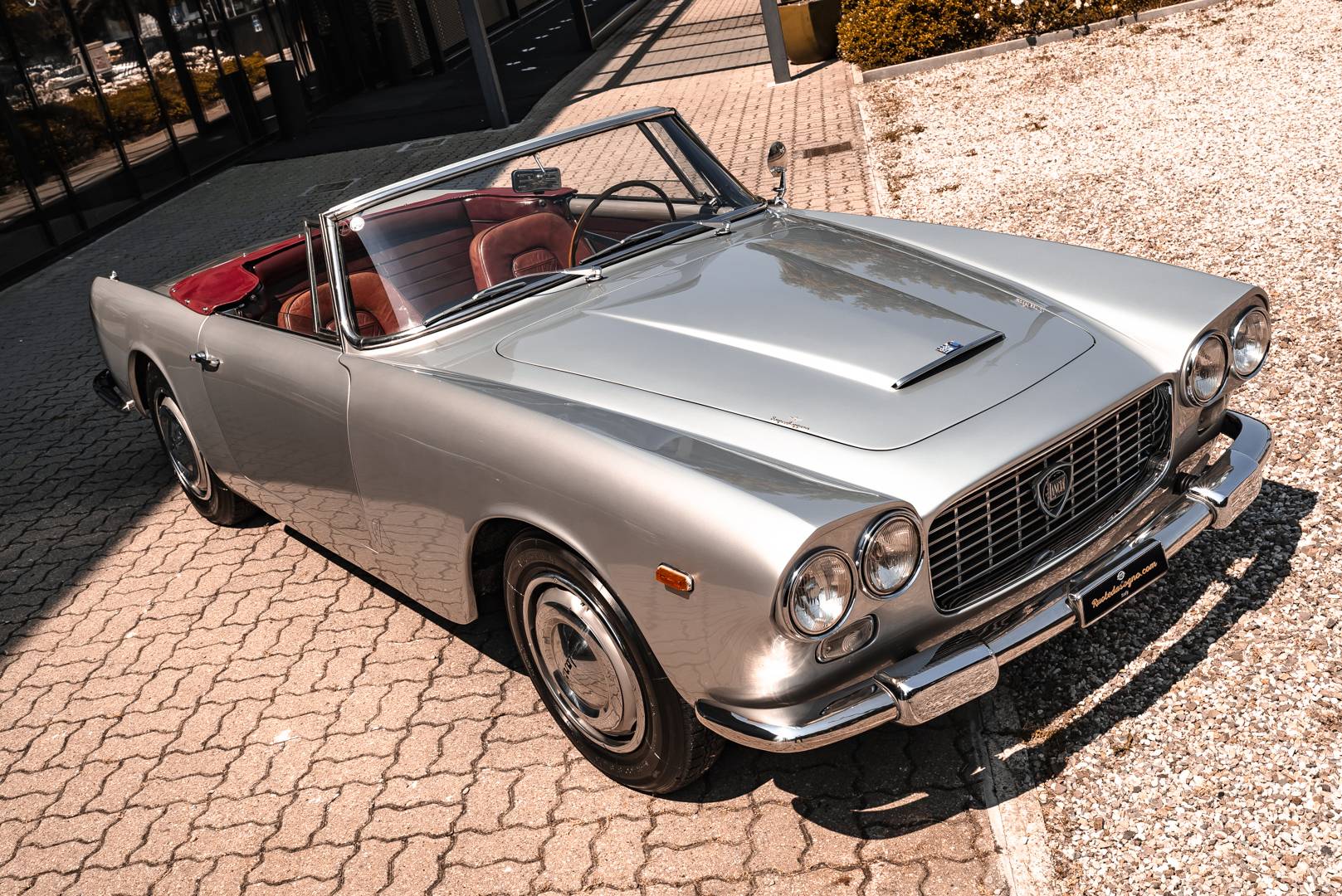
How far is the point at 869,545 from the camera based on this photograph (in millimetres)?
2521

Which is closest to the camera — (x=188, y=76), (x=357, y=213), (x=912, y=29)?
(x=357, y=213)

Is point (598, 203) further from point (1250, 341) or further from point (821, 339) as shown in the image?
point (1250, 341)

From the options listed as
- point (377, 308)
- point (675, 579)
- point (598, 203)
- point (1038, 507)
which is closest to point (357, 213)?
point (377, 308)

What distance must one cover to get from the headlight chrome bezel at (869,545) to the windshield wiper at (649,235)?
1768mm

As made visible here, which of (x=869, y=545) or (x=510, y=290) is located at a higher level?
(x=510, y=290)

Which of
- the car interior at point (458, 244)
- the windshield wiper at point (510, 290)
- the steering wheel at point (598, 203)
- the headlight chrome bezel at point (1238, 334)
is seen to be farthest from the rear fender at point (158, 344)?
the headlight chrome bezel at point (1238, 334)

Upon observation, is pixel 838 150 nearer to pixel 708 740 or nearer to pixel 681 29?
pixel 708 740

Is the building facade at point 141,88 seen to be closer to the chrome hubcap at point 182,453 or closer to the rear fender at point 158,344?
the rear fender at point 158,344

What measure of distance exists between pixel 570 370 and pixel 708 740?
1.10 m

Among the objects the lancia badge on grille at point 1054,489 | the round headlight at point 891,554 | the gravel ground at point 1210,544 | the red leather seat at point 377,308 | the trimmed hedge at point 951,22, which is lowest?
the gravel ground at point 1210,544

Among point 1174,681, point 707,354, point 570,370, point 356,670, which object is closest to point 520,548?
point 570,370

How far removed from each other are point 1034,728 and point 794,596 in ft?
3.75

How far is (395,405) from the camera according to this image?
3439 mm

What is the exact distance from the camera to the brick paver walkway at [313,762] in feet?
9.93
